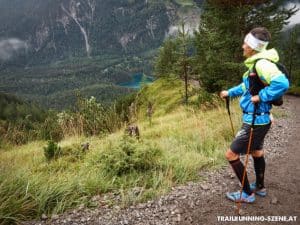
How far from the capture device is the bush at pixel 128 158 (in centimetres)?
580

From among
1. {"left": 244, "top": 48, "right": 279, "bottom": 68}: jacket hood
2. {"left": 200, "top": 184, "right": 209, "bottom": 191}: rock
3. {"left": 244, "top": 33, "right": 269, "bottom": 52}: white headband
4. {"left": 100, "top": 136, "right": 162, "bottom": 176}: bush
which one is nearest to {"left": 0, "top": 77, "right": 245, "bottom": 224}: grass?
{"left": 100, "top": 136, "right": 162, "bottom": 176}: bush

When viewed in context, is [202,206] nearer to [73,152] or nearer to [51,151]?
[73,152]

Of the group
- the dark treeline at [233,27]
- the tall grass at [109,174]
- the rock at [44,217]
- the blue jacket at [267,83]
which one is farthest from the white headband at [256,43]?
the dark treeline at [233,27]

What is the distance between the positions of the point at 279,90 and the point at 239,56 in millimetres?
14005

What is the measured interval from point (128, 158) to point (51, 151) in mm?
2945

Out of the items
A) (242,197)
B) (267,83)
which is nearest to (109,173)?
(242,197)

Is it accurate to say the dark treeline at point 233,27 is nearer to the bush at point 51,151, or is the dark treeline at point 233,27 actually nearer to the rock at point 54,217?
the bush at point 51,151

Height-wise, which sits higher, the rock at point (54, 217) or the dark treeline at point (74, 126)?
the dark treeline at point (74, 126)

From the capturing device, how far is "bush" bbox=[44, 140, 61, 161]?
791 centimetres

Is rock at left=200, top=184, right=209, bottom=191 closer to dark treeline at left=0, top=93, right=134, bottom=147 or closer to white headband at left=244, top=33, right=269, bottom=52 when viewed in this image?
white headband at left=244, top=33, right=269, bottom=52

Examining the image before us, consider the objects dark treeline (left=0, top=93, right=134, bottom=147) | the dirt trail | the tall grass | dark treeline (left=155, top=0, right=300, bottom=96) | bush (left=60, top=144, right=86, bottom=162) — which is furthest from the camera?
dark treeline (left=155, top=0, right=300, bottom=96)

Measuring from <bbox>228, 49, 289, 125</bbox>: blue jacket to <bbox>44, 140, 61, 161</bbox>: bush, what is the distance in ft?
16.8

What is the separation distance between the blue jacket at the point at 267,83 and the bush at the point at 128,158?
2.17 m

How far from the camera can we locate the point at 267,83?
436 centimetres
